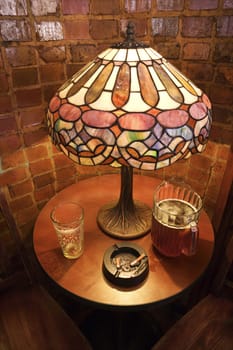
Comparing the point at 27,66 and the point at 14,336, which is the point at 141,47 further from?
the point at 14,336

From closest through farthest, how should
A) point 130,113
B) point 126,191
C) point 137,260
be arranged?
point 130,113, point 137,260, point 126,191

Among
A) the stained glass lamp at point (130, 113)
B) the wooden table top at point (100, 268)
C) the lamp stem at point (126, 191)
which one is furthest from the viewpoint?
the lamp stem at point (126, 191)

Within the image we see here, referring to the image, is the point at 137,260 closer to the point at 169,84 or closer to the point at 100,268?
the point at 100,268

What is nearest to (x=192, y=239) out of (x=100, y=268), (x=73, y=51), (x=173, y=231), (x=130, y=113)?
(x=173, y=231)

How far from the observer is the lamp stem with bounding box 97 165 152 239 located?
897mm

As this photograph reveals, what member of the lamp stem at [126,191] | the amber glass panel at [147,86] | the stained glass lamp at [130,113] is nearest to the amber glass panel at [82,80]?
the stained glass lamp at [130,113]

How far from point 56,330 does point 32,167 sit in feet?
2.00

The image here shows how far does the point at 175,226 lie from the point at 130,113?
1.19ft

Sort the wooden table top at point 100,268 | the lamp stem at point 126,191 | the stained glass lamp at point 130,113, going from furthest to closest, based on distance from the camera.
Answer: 1. the lamp stem at point 126,191
2. the wooden table top at point 100,268
3. the stained glass lamp at point 130,113

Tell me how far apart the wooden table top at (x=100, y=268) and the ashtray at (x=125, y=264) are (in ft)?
0.08

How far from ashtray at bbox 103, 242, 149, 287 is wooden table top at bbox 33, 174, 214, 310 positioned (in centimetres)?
2

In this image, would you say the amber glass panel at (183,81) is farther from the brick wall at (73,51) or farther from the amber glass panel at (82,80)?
the brick wall at (73,51)

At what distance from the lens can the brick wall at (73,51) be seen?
0.89 m

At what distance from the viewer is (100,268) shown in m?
0.80
